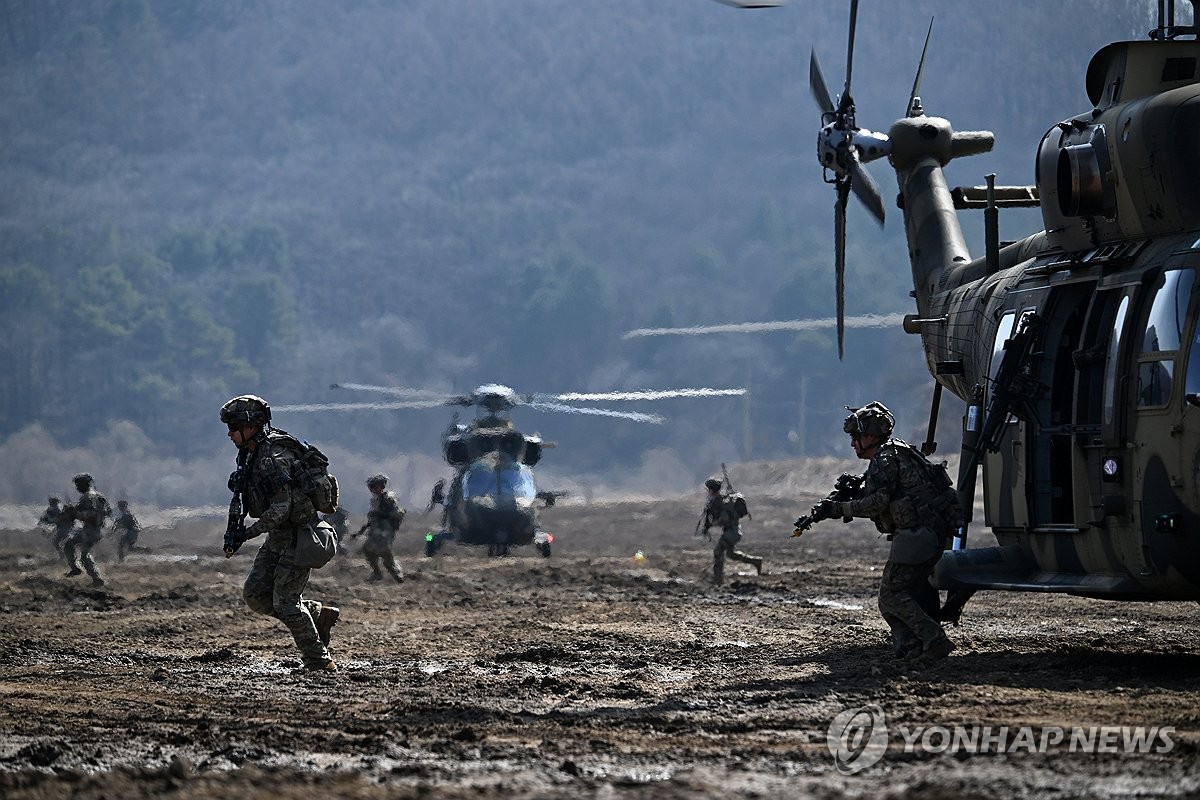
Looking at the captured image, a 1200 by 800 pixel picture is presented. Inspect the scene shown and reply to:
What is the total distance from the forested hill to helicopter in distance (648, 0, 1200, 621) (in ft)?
177

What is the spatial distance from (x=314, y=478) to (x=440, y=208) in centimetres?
8807

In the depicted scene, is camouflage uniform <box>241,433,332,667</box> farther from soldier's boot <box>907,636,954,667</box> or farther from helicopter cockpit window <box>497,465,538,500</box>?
helicopter cockpit window <box>497,465,538,500</box>

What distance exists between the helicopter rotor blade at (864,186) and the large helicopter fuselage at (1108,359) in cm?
226

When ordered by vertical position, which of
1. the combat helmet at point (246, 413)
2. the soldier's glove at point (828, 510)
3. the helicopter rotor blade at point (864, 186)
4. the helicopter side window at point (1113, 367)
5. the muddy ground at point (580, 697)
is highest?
the helicopter rotor blade at point (864, 186)

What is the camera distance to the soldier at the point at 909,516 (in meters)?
8.70

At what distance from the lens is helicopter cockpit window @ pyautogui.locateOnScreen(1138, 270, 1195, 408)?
7699 mm

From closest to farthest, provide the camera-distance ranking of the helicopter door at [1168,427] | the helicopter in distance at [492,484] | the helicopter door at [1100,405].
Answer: the helicopter door at [1168,427] → the helicopter door at [1100,405] → the helicopter in distance at [492,484]

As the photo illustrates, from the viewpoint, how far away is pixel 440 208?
95875 millimetres

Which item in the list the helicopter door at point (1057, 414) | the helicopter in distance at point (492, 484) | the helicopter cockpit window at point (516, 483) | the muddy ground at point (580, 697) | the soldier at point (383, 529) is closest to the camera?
the muddy ground at point (580, 697)

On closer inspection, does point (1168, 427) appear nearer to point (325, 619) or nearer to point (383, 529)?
point (325, 619)

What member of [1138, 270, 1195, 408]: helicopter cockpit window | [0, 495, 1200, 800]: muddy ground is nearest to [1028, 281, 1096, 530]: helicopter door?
[1138, 270, 1195, 408]: helicopter cockpit window

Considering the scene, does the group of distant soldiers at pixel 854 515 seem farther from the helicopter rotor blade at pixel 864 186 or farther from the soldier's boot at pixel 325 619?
the helicopter rotor blade at pixel 864 186

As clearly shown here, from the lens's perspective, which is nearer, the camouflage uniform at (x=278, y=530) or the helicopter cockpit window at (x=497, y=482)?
the camouflage uniform at (x=278, y=530)

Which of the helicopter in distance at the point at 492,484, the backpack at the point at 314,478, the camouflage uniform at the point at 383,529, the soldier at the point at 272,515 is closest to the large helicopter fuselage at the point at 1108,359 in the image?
the backpack at the point at 314,478
